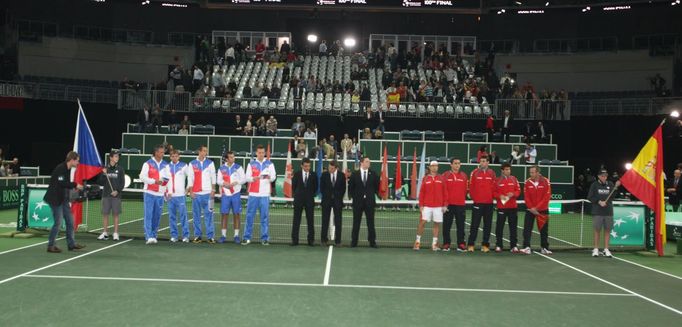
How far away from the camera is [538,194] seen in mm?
15984

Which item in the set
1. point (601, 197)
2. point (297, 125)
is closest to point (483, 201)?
point (601, 197)

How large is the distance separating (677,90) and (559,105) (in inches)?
379

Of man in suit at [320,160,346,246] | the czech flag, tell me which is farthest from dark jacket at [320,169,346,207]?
the czech flag

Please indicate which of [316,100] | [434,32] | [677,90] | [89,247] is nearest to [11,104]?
[316,100]

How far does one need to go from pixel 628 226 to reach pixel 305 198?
333 inches

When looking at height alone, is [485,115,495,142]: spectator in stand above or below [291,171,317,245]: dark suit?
above

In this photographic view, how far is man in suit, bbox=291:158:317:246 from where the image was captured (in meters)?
16.1

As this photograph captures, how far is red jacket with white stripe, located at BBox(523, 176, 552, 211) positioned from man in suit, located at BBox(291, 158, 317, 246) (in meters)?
5.28

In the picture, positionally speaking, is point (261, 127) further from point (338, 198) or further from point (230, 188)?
point (338, 198)

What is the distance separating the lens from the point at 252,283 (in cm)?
1090

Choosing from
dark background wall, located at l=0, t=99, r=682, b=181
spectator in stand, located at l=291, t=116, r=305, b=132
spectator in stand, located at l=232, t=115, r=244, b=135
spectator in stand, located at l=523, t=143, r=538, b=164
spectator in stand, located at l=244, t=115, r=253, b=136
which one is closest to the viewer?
spectator in stand, located at l=523, t=143, r=538, b=164

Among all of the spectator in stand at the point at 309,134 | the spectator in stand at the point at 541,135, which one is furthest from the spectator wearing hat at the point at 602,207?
the spectator in stand at the point at 541,135

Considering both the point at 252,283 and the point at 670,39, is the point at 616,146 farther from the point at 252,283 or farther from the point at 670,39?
the point at 252,283

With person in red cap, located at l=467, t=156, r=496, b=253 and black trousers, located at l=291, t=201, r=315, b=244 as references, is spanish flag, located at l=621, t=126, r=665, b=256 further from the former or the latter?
black trousers, located at l=291, t=201, r=315, b=244
